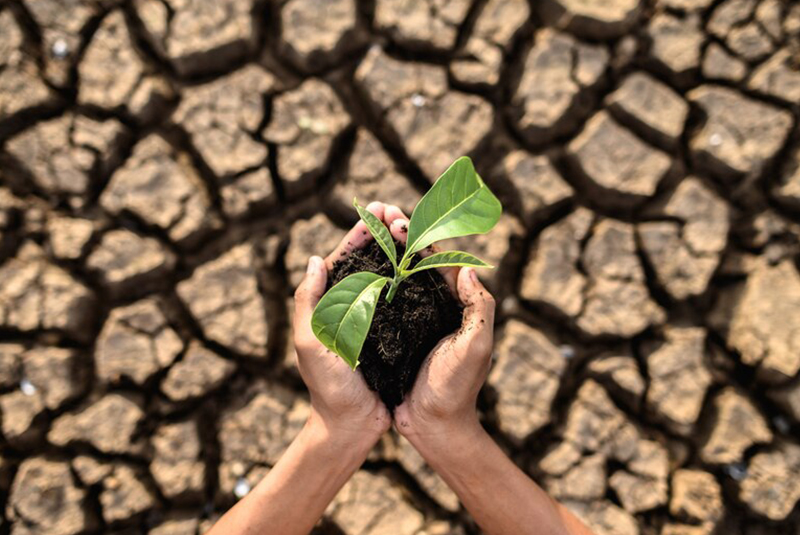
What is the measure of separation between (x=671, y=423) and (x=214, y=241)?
1.55m

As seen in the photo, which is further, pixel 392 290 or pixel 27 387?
pixel 27 387

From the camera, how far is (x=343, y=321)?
48.4 inches

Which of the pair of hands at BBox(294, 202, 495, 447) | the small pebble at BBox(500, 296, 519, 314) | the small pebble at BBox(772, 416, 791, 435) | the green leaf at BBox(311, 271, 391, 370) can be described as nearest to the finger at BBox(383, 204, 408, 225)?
the pair of hands at BBox(294, 202, 495, 447)

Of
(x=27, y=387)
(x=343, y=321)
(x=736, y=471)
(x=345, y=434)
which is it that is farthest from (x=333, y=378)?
(x=736, y=471)

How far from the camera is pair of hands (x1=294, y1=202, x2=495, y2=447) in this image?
1.45m

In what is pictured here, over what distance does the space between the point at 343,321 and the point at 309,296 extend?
297 mm

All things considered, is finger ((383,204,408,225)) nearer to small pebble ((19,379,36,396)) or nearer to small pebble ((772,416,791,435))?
small pebble ((19,379,36,396))

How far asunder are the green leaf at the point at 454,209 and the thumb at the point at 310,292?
295 mm

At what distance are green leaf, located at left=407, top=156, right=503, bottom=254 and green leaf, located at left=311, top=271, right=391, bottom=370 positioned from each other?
0.18 m

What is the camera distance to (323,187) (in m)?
2.14

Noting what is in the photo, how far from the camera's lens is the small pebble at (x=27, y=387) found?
1.91 meters

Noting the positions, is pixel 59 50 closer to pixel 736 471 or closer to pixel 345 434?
pixel 345 434

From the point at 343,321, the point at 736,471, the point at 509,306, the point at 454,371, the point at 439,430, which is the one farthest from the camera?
the point at 509,306

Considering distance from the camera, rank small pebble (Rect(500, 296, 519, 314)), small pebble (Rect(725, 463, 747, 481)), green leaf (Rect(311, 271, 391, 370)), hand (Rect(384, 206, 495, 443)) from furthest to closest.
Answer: small pebble (Rect(500, 296, 519, 314))
small pebble (Rect(725, 463, 747, 481))
hand (Rect(384, 206, 495, 443))
green leaf (Rect(311, 271, 391, 370))
